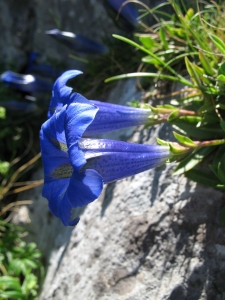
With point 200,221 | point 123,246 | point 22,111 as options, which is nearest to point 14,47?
point 22,111

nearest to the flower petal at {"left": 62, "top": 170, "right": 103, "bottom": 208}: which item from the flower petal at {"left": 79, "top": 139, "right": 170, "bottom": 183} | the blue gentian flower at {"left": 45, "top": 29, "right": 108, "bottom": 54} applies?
Result: the flower petal at {"left": 79, "top": 139, "right": 170, "bottom": 183}

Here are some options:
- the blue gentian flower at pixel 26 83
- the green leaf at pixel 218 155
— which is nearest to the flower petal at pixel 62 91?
the green leaf at pixel 218 155

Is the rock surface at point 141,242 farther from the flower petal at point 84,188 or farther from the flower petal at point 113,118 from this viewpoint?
the flower petal at point 84,188

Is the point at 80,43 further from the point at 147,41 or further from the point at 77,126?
the point at 77,126

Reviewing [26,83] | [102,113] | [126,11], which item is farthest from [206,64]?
[26,83]

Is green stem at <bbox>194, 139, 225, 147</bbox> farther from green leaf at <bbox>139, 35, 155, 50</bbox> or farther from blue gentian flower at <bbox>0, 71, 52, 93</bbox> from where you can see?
blue gentian flower at <bbox>0, 71, 52, 93</bbox>
